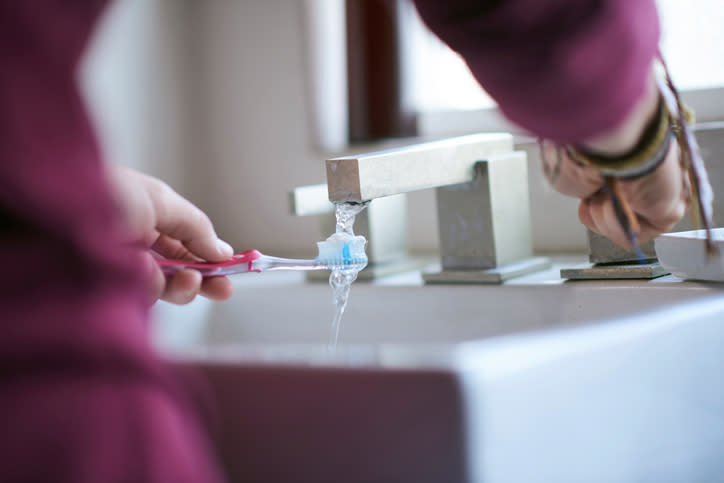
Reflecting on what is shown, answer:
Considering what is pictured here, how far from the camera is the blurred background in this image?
1044 millimetres

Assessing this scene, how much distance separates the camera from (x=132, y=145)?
110cm

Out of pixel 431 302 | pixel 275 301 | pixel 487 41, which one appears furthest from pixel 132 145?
pixel 487 41

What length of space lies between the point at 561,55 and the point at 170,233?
0.32 metres

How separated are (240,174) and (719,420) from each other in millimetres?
802

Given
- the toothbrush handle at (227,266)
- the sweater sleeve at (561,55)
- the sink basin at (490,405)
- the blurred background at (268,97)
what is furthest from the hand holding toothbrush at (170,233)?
the blurred background at (268,97)

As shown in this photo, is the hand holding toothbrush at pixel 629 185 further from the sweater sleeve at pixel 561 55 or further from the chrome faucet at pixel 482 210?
the chrome faucet at pixel 482 210

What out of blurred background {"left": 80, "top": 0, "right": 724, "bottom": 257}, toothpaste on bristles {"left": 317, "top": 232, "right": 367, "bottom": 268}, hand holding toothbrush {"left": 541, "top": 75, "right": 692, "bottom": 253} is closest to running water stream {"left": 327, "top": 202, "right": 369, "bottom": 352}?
toothpaste on bristles {"left": 317, "top": 232, "right": 367, "bottom": 268}

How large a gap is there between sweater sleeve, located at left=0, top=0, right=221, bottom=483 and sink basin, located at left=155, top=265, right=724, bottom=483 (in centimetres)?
9

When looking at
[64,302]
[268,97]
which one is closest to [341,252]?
[64,302]

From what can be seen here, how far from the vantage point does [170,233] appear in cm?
57

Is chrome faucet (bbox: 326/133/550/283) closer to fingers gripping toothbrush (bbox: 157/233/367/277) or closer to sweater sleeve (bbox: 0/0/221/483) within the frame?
fingers gripping toothbrush (bbox: 157/233/367/277)

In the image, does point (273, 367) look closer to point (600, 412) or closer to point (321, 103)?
point (600, 412)

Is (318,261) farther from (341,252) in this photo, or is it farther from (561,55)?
(561,55)

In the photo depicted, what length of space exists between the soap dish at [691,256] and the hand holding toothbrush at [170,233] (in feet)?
1.11
